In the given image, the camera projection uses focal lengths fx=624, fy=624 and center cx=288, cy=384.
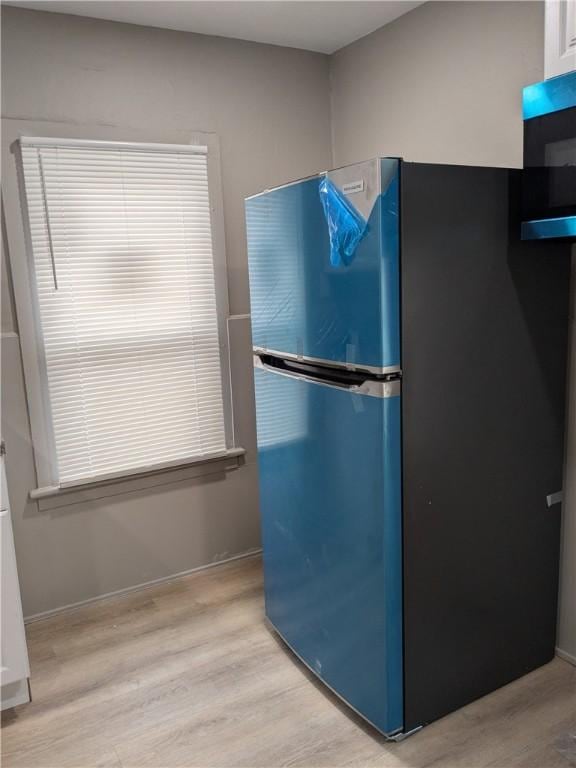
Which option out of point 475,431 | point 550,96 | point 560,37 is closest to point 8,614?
point 475,431

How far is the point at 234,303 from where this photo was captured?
289cm

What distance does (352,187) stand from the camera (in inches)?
64.8

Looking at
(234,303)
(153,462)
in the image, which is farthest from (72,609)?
(234,303)

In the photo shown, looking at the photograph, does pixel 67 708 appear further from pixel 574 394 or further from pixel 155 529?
pixel 574 394

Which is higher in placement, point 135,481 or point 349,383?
point 349,383

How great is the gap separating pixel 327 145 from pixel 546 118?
155 cm

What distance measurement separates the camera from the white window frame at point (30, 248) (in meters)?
2.33

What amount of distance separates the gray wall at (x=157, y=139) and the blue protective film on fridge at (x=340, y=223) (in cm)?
115

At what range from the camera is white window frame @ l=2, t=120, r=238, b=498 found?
2.33 m

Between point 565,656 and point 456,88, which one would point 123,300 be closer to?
point 456,88

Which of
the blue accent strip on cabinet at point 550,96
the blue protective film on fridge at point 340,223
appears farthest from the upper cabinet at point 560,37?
the blue protective film on fridge at point 340,223

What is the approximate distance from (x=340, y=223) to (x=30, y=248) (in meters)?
1.33

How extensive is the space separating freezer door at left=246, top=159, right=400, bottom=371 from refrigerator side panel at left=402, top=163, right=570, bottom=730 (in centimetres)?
6

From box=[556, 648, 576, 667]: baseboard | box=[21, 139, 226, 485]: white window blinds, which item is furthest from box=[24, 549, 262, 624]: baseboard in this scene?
box=[556, 648, 576, 667]: baseboard
